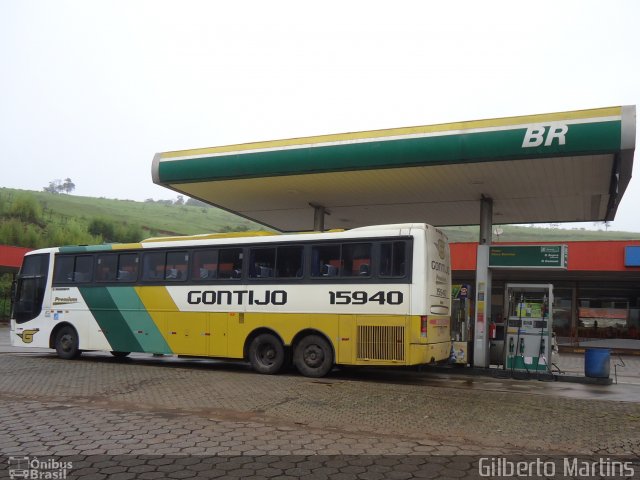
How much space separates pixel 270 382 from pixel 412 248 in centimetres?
387

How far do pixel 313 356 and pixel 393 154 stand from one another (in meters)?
4.85

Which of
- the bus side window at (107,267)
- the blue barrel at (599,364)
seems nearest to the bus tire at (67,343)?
the bus side window at (107,267)

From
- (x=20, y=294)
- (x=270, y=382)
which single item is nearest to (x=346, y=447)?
(x=270, y=382)

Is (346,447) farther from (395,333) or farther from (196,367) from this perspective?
(196,367)

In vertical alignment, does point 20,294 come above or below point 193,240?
below

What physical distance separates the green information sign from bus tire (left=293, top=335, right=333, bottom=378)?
4.99 m

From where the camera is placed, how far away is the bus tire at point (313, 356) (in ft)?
39.6

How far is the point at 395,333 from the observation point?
37.2 ft

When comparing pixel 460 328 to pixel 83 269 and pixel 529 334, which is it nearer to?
pixel 529 334

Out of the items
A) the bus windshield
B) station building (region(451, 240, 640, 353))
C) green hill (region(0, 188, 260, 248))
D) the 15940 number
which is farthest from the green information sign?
green hill (region(0, 188, 260, 248))

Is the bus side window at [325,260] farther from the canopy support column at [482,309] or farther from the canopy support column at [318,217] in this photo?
the canopy support column at [318,217]

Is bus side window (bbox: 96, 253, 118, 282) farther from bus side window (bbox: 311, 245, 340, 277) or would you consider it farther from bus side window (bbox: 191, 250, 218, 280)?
bus side window (bbox: 311, 245, 340, 277)

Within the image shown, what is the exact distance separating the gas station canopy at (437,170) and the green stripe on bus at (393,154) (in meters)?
0.02

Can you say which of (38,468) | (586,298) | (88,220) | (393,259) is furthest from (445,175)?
(88,220)
